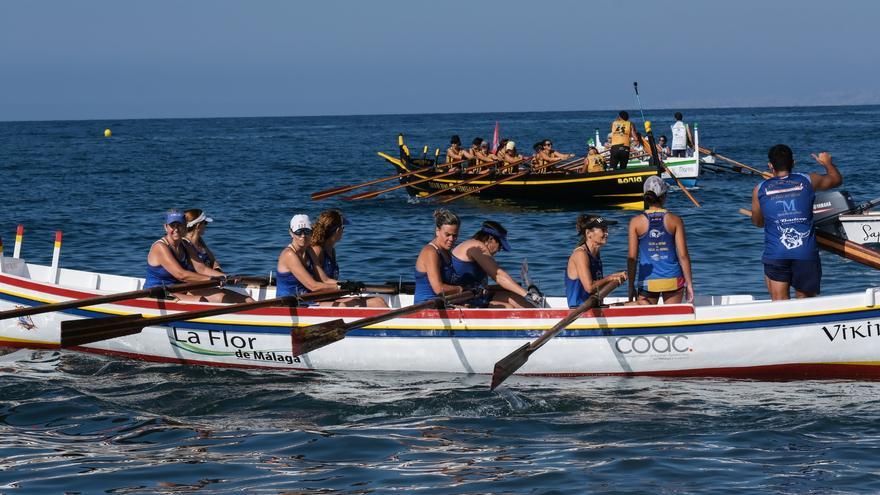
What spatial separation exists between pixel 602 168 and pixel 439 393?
1790 centimetres

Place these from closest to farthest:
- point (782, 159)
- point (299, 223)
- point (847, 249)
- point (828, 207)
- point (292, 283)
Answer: point (782, 159), point (847, 249), point (299, 223), point (292, 283), point (828, 207)

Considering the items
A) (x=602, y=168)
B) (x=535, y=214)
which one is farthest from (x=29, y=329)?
(x=602, y=168)

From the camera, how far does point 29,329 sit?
12.9 metres

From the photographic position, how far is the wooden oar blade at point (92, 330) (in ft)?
35.1

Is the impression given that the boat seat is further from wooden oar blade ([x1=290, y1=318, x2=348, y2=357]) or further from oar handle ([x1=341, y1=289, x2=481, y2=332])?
oar handle ([x1=341, y1=289, x2=481, y2=332])

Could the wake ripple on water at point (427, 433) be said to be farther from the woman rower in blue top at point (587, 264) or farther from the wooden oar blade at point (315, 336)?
the woman rower in blue top at point (587, 264)

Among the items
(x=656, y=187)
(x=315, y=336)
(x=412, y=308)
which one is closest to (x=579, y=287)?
(x=656, y=187)

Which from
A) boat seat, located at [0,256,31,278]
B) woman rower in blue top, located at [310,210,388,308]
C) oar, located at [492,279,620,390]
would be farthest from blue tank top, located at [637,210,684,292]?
boat seat, located at [0,256,31,278]

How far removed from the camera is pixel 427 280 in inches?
440

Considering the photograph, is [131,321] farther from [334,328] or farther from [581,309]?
[581,309]

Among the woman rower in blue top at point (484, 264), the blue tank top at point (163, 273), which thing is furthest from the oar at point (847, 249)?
the blue tank top at point (163, 273)

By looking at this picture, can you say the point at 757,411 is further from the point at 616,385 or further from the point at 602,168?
the point at 602,168

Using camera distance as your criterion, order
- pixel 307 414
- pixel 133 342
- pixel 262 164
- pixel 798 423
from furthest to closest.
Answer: pixel 262 164 → pixel 133 342 → pixel 307 414 → pixel 798 423

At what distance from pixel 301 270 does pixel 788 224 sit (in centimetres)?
476
